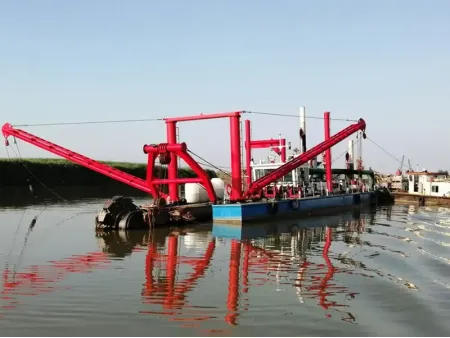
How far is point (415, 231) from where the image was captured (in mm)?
25656

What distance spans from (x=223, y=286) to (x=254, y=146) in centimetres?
2665

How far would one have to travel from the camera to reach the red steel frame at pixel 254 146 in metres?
36.1

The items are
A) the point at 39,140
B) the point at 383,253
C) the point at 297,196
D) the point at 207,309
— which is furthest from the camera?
the point at 297,196

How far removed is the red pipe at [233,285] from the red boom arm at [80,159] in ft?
37.2

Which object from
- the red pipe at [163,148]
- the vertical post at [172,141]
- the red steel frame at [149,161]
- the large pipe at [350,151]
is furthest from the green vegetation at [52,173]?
the red pipe at [163,148]

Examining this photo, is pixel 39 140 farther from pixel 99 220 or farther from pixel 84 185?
pixel 84 185

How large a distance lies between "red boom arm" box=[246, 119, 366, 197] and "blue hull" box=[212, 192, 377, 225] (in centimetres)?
125

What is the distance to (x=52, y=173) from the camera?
7475 centimetres

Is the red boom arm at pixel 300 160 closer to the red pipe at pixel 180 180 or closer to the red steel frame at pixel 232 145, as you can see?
the red steel frame at pixel 232 145

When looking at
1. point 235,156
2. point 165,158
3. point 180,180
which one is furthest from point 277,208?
point 165,158

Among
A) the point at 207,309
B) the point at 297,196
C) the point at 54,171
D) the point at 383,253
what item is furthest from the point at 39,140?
the point at 54,171

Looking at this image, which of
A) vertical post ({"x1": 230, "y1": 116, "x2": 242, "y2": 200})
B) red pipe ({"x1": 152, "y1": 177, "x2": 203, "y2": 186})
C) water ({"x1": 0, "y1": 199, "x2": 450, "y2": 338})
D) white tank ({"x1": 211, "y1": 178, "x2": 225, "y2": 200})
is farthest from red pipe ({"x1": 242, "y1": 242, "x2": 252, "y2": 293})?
white tank ({"x1": 211, "y1": 178, "x2": 225, "y2": 200})

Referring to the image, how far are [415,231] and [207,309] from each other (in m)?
18.3

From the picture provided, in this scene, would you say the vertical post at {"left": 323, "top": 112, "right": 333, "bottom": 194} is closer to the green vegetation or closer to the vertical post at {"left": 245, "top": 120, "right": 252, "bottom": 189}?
the vertical post at {"left": 245, "top": 120, "right": 252, "bottom": 189}
